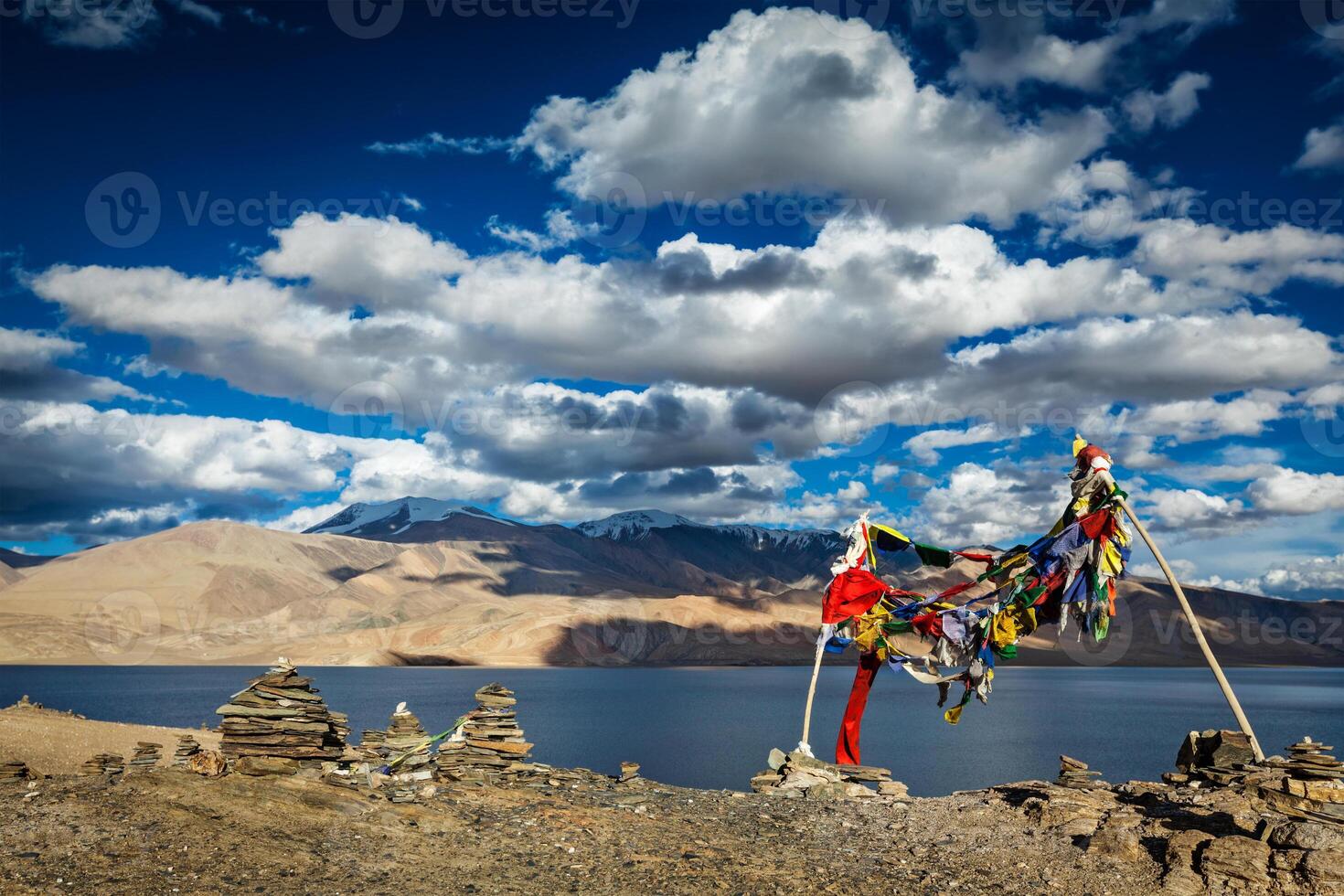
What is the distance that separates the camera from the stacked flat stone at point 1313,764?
46.3 ft

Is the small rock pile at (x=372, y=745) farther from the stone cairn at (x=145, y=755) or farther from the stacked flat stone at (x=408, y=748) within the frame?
the stone cairn at (x=145, y=755)

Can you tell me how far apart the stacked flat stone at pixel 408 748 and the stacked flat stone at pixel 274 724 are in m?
2.02

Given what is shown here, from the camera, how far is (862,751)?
160 ft

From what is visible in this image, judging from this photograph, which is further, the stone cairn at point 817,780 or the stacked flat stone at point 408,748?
the stone cairn at point 817,780

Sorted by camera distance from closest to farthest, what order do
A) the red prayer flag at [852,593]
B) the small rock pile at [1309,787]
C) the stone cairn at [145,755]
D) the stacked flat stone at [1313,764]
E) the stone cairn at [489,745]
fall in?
the small rock pile at [1309,787], the stacked flat stone at [1313,764], the stone cairn at [489,745], the red prayer flag at [852,593], the stone cairn at [145,755]

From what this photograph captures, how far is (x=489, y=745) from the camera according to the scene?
63.9 ft

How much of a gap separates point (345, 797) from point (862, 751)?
1510 inches

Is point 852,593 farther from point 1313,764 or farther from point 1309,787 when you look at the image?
point 1309,787

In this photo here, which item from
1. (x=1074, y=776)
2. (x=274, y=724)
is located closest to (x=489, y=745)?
(x=274, y=724)

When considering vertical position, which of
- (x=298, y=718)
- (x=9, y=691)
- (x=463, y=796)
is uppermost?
(x=298, y=718)

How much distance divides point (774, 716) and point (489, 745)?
202 feet

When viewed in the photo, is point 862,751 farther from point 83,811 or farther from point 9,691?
point 9,691

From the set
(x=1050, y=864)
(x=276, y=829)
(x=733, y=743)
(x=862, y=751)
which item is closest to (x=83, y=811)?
(x=276, y=829)

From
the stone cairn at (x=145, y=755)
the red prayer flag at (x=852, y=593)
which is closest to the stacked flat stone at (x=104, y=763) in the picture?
the stone cairn at (x=145, y=755)
